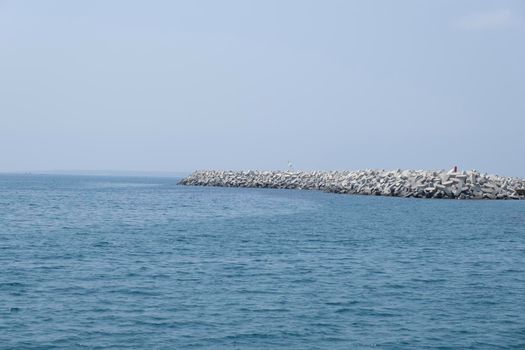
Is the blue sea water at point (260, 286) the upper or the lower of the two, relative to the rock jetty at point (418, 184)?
lower

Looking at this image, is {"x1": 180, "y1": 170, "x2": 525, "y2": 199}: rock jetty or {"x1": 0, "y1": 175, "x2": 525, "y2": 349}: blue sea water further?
{"x1": 180, "y1": 170, "x2": 525, "y2": 199}: rock jetty

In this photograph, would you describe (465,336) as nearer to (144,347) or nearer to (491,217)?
(144,347)

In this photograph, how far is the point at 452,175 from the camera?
59.3m

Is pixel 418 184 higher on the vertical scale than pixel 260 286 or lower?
higher

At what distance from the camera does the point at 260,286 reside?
16.4m

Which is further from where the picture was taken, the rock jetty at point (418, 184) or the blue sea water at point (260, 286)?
the rock jetty at point (418, 184)

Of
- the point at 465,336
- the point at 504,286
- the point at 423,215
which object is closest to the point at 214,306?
the point at 465,336

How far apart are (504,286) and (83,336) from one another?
10371 mm

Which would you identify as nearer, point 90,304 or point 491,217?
point 90,304

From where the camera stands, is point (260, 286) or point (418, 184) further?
point (418, 184)

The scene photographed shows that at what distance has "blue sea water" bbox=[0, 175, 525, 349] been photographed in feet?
39.6

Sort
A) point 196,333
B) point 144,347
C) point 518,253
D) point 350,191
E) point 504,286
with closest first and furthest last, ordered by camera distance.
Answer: point 144,347 → point 196,333 → point 504,286 → point 518,253 → point 350,191

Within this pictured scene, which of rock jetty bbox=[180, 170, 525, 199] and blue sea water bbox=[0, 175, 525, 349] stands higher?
rock jetty bbox=[180, 170, 525, 199]

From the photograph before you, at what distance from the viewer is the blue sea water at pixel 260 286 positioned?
12.1m
